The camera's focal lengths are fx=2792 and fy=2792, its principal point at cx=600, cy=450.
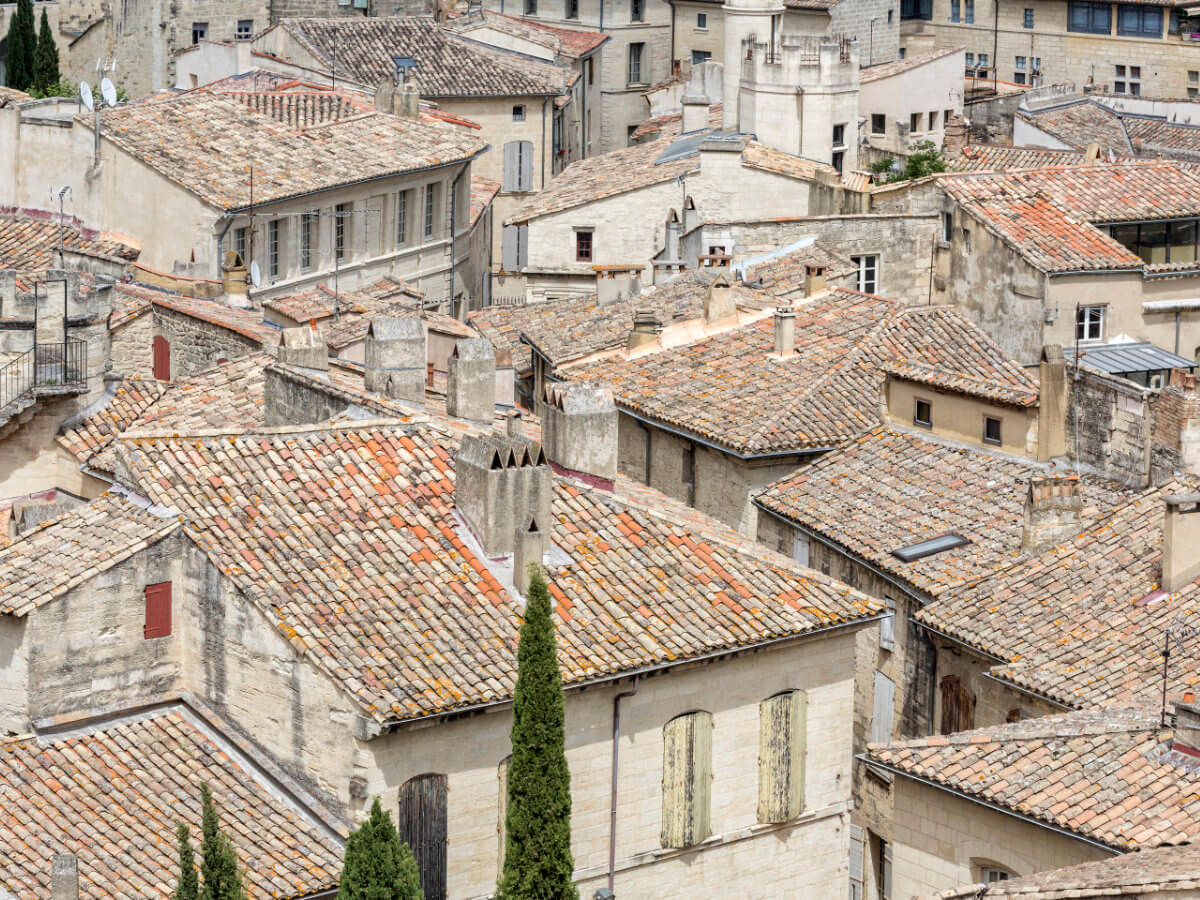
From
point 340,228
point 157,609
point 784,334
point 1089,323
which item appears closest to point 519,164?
point 340,228

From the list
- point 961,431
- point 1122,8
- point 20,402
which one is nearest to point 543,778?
point 20,402

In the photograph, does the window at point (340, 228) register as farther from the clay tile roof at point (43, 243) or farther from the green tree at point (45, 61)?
the green tree at point (45, 61)

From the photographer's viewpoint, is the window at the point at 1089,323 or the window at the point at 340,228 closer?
the window at the point at 1089,323

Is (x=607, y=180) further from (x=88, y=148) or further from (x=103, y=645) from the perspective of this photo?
(x=103, y=645)

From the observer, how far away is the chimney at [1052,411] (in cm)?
4528

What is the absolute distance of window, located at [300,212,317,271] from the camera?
6406 centimetres

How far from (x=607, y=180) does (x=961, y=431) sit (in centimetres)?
2740

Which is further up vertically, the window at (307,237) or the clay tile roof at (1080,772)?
the window at (307,237)

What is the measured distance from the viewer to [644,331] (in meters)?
53.6

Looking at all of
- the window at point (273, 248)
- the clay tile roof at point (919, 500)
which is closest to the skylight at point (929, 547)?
the clay tile roof at point (919, 500)

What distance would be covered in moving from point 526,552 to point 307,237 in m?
30.2

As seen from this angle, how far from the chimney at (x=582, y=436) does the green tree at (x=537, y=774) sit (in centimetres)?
764

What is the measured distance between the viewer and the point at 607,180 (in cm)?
7288

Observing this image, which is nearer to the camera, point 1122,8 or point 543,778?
point 543,778
